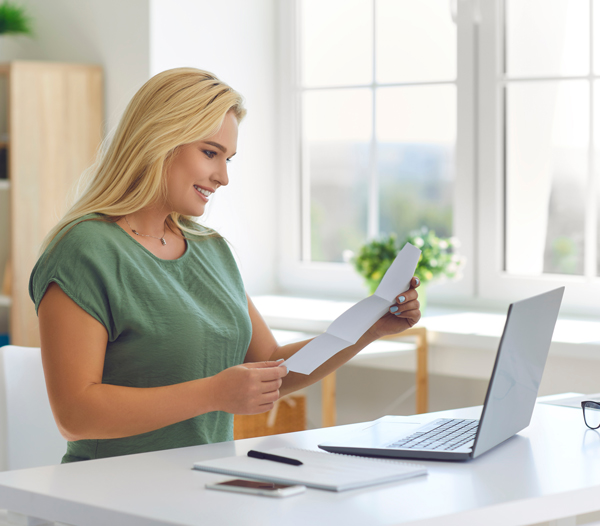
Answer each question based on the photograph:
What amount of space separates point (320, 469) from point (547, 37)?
2206mm

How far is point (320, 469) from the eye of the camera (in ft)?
3.56

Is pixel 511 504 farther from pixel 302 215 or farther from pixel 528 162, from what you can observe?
pixel 302 215

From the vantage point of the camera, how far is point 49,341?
1.35 meters

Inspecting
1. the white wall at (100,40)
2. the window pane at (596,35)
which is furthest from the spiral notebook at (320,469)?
the white wall at (100,40)

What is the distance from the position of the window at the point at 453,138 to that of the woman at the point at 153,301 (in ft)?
4.82

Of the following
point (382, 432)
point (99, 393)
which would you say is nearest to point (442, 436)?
point (382, 432)

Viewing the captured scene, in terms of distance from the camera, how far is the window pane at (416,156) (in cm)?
309

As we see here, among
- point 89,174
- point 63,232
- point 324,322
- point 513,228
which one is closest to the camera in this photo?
point 63,232

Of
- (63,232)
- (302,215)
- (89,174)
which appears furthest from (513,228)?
(63,232)

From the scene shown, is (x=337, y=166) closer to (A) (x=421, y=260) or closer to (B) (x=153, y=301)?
(A) (x=421, y=260)

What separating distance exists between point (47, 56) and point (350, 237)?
1428 millimetres

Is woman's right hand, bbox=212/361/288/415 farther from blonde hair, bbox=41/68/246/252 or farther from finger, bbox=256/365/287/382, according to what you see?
blonde hair, bbox=41/68/246/252

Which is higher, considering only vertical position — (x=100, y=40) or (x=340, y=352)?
(x=100, y=40)

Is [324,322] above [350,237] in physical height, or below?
below
